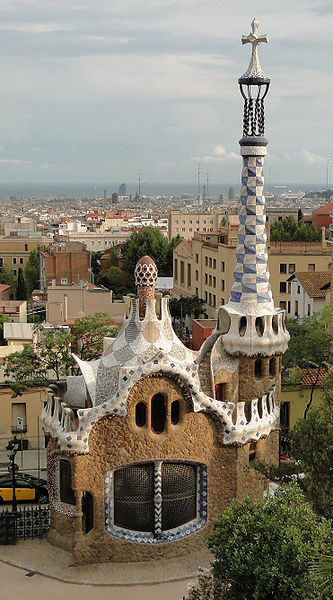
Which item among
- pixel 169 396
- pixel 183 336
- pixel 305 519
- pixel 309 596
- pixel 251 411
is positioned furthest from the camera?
pixel 183 336

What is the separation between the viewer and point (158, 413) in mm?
20406

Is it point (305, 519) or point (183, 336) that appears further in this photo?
point (183, 336)

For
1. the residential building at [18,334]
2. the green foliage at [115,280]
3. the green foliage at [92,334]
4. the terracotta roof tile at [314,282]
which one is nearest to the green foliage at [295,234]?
the green foliage at [115,280]

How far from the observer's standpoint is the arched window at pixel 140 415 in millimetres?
20125

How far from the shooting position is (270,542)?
15.2m

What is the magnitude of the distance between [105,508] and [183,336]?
32032 mm

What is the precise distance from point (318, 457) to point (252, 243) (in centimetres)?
654

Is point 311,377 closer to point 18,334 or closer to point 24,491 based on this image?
point 24,491

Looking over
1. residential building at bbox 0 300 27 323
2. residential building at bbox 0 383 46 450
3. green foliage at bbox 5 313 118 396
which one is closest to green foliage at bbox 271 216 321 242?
residential building at bbox 0 300 27 323

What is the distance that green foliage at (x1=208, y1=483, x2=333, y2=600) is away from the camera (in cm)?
1456

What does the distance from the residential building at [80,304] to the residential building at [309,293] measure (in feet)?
34.8

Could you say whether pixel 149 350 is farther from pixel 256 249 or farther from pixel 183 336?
pixel 183 336

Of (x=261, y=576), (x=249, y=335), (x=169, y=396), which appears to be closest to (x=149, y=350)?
(x=169, y=396)

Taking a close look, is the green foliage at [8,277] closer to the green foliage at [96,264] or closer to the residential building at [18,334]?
the green foliage at [96,264]
